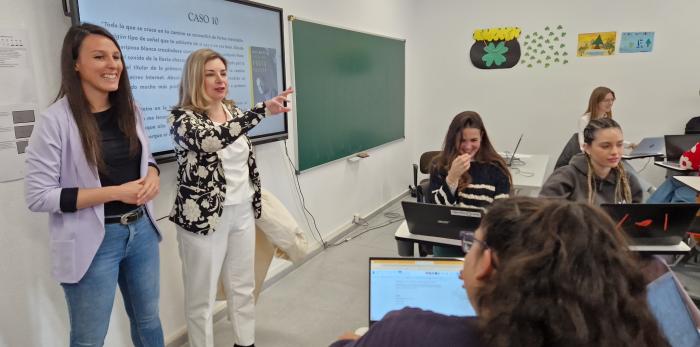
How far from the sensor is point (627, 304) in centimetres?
60

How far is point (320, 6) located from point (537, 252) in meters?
3.12

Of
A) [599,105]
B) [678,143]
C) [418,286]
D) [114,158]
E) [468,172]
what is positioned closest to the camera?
[418,286]

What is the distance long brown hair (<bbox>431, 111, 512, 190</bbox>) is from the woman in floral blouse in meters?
0.92

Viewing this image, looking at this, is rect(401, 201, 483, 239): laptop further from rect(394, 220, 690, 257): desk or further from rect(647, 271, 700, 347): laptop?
rect(647, 271, 700, 347): laptop

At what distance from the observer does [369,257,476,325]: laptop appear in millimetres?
1166

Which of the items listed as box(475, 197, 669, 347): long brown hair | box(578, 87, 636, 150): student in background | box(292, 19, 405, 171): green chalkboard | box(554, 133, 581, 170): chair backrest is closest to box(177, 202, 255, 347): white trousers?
box(292, 19, 405, 171): green chalkboard

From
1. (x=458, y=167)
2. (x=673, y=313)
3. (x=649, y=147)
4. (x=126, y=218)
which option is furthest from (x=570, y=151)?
(x=126, y=218)

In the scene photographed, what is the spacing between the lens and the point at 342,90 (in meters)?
3.71

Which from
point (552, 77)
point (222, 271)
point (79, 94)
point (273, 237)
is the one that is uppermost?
point (552, 77)

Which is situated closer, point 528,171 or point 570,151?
point 528,171

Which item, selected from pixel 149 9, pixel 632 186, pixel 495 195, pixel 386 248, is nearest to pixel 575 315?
pixel 495 195

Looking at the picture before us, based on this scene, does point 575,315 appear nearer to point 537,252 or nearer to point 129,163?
point 537,252

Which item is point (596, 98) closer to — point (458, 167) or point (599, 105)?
point (599, 105)

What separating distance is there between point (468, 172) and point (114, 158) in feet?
5.21
